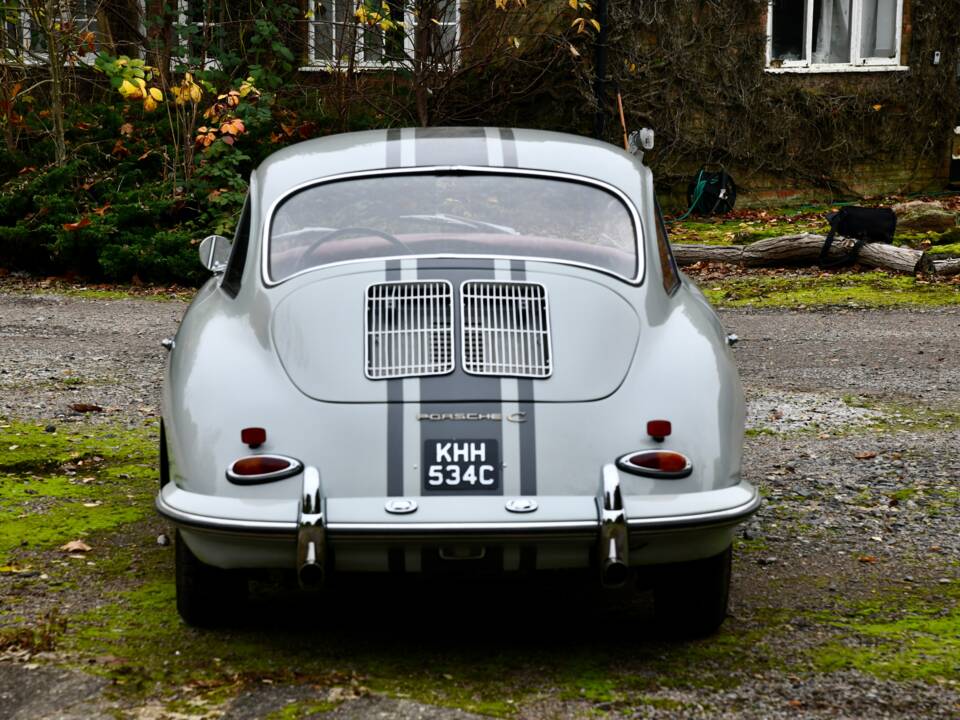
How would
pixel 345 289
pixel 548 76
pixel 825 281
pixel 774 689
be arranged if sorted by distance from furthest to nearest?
pixel 548 76
pixel 825 281
pixel 345 289
pixel 774 689

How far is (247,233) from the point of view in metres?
4.74

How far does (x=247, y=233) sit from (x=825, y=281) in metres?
9.38

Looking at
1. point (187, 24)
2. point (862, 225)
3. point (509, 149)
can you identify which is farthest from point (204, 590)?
point (187, 24)

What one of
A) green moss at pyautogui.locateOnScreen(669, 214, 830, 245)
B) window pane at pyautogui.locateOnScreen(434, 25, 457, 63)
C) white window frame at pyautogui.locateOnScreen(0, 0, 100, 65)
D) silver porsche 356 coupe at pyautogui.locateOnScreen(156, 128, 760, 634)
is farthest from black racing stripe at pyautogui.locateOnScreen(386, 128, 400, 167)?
window pane at pyautogui.locateOnScreen(434, 25, 457, 63)

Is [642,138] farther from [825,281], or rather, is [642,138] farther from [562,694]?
[562,694]

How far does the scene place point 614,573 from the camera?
360cm

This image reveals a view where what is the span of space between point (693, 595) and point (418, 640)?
85cm

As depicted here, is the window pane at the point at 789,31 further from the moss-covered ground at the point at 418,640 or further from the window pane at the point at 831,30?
the moss-covered ground at the point at 418,640

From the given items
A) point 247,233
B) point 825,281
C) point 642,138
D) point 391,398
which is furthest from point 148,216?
point 391,398

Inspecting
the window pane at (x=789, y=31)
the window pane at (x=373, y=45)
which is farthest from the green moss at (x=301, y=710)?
the window pane at (x=789, y=31)

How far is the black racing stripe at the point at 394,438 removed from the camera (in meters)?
3.65

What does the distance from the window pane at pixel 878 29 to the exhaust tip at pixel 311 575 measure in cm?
1837

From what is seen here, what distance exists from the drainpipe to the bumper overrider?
14040 millimetres

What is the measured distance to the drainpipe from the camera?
1731cm
